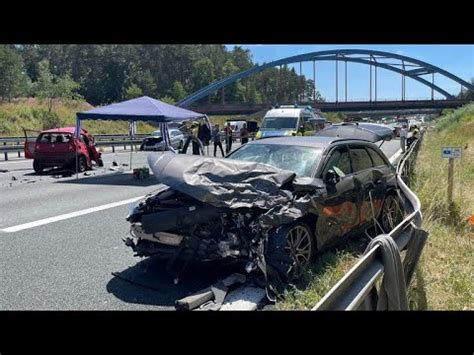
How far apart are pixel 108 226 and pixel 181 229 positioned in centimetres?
333

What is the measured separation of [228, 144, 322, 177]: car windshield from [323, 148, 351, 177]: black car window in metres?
0.17

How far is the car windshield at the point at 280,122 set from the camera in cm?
2216

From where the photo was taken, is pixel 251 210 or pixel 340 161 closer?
pixel 251 210

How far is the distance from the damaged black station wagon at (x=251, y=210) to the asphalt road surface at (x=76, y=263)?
382 mm

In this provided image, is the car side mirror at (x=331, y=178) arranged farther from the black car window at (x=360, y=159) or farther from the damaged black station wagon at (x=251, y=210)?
the black car window at (x=360, y=159)

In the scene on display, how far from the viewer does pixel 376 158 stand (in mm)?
7254

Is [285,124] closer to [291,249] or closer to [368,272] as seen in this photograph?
[291,249]

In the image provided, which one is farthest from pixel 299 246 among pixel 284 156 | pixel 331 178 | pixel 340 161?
pixel 340 161

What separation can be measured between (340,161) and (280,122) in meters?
16.5

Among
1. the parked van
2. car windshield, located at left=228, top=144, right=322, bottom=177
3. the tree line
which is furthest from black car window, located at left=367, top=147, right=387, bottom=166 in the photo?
the tree line

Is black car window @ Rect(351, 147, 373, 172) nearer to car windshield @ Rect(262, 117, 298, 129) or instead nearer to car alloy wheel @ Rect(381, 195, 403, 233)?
car alloy wheel @ Rect(381, 195, 403, 233)


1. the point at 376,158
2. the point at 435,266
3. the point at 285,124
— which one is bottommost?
the point at 435,266
